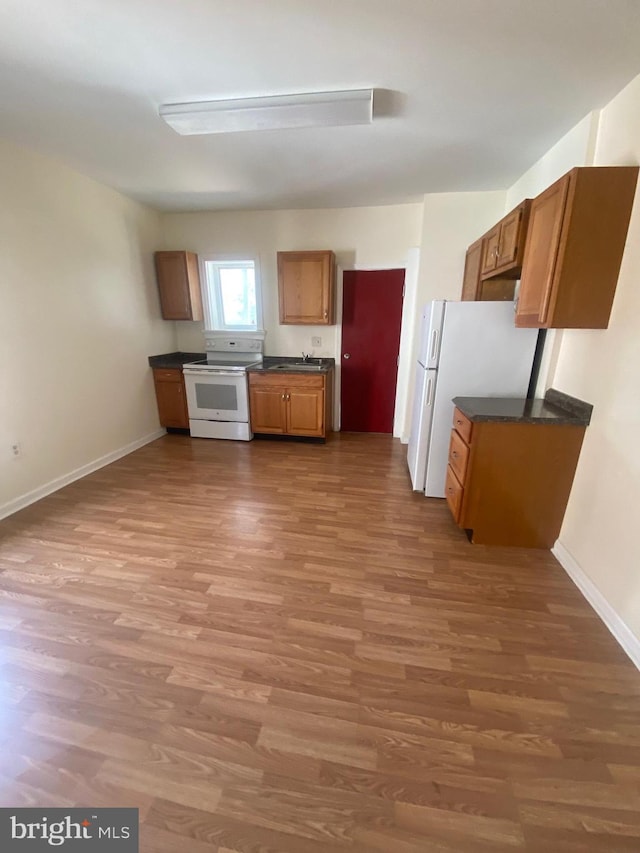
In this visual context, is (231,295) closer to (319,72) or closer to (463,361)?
(319,72)

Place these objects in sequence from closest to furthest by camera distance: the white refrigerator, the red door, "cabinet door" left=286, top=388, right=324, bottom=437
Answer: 1. the white refrigerator
2. "cabinet door" left=286, top=388, right=324, bottom=437
3. the red door

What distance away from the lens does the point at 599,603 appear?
1.76 meters

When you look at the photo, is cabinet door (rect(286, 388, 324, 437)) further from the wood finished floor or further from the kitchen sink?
the wood finished floor

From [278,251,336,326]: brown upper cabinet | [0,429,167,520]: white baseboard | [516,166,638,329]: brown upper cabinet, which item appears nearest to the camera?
[516,166,638,329]: brown upper cabinet

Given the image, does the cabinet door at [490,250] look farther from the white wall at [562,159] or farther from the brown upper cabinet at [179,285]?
the brown upper cabinet at [179,285]

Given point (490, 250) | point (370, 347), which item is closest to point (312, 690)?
point (490, 250)

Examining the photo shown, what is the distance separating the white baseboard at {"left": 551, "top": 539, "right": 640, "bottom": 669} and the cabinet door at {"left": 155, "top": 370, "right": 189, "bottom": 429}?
155 inches

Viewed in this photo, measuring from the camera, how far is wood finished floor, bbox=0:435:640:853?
1.03 meters

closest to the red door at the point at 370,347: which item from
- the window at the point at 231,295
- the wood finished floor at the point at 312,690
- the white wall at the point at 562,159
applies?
the window at the point at 231,295

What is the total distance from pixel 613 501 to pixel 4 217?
4.28 m

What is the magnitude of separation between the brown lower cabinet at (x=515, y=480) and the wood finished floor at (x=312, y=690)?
0.55ft

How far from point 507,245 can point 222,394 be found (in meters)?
3.07

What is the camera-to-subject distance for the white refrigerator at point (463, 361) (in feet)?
8.07

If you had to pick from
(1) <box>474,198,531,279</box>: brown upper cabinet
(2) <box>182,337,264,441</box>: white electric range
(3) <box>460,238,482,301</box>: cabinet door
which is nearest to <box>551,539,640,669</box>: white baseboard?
(1) <box>474,198,531,279</box>: brown upper cabinet
